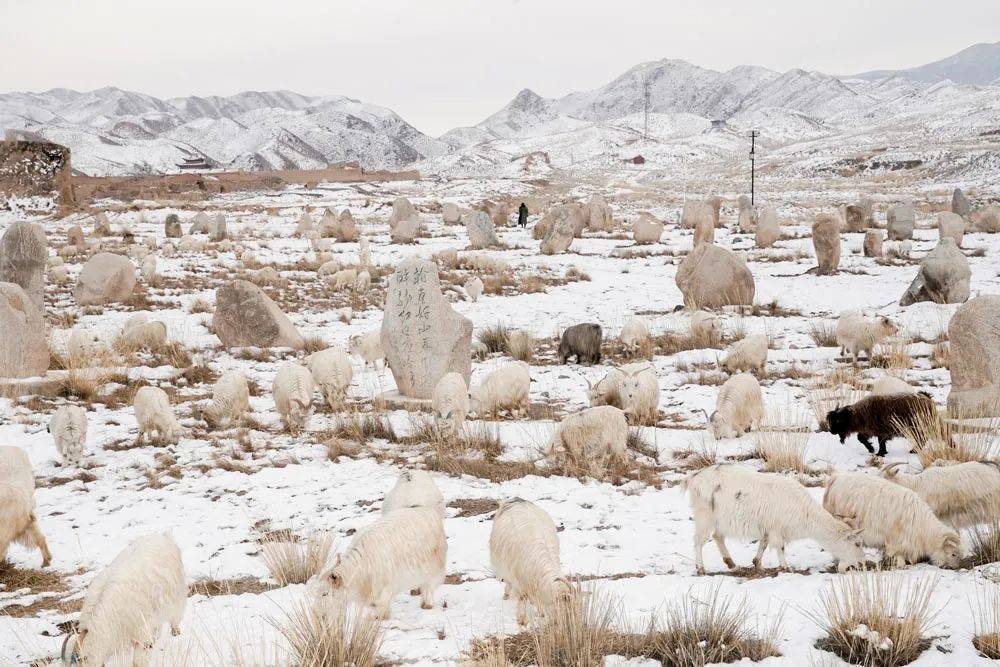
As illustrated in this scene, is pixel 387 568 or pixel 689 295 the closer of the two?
Answer: pixel 387 568

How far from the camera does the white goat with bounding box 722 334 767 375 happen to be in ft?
38.5

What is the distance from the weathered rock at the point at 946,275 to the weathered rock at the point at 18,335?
15428 mm

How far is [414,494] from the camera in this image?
5.82 meters

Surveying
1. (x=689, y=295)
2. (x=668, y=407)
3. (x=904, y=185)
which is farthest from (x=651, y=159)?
(x=668, y=407)

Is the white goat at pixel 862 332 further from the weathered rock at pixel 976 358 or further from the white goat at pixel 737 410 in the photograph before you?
the white goat at pixel 737 410

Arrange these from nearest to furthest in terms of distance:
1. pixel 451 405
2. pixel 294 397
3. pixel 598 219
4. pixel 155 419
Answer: pixel 155 419 → pixel 451 405 → pixel 294 397 → pixel 598 219

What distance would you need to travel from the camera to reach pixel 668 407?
411 inches

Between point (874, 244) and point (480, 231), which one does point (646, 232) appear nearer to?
point (480, 231)

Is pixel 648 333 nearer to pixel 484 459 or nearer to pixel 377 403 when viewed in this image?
pixel 377 403

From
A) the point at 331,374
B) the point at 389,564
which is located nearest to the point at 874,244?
the point at 331,374

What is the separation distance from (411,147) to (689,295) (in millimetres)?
141930

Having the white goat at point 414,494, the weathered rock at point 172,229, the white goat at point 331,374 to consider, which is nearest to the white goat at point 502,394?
the white goat at point 331,374

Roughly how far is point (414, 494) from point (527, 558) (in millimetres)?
1473

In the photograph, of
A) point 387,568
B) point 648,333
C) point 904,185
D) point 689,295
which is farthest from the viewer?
point 904,185
